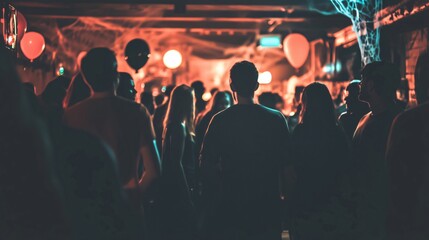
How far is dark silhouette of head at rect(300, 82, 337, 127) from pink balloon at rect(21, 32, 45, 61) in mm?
8456

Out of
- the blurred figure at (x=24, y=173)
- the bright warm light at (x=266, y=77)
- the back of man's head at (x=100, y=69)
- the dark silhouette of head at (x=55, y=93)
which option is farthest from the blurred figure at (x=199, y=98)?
the bright warm light at (x=266, y=77)

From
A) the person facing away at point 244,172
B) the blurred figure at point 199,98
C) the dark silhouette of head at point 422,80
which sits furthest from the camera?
the blurred figure at point 199,98

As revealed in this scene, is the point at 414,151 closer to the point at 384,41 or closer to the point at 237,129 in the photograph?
the point at 237,129

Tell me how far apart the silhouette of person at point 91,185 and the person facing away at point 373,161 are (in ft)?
6.04

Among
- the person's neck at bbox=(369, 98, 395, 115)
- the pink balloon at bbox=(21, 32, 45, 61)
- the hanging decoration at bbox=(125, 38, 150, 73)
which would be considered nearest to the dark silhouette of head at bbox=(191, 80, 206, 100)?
the hanging decoration at bbox=(125, 38, 150, 73)

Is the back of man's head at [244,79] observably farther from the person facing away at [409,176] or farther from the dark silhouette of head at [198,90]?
the dark silhouette of head at [198,90]

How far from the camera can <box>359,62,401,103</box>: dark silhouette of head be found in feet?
13.1

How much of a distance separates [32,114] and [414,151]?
4.87 feet

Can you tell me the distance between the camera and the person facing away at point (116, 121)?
3160 millimetres

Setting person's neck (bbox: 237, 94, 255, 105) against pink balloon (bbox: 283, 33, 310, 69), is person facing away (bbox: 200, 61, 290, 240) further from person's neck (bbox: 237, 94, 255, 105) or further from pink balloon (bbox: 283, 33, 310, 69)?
pink balloon (bbox: 283, 33, 310, 69)

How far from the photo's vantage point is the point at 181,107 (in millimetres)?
5344

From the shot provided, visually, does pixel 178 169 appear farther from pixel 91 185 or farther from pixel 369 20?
pixel 369 20

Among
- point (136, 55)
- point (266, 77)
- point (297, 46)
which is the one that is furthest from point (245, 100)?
point (266, 77)

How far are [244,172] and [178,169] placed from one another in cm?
167
